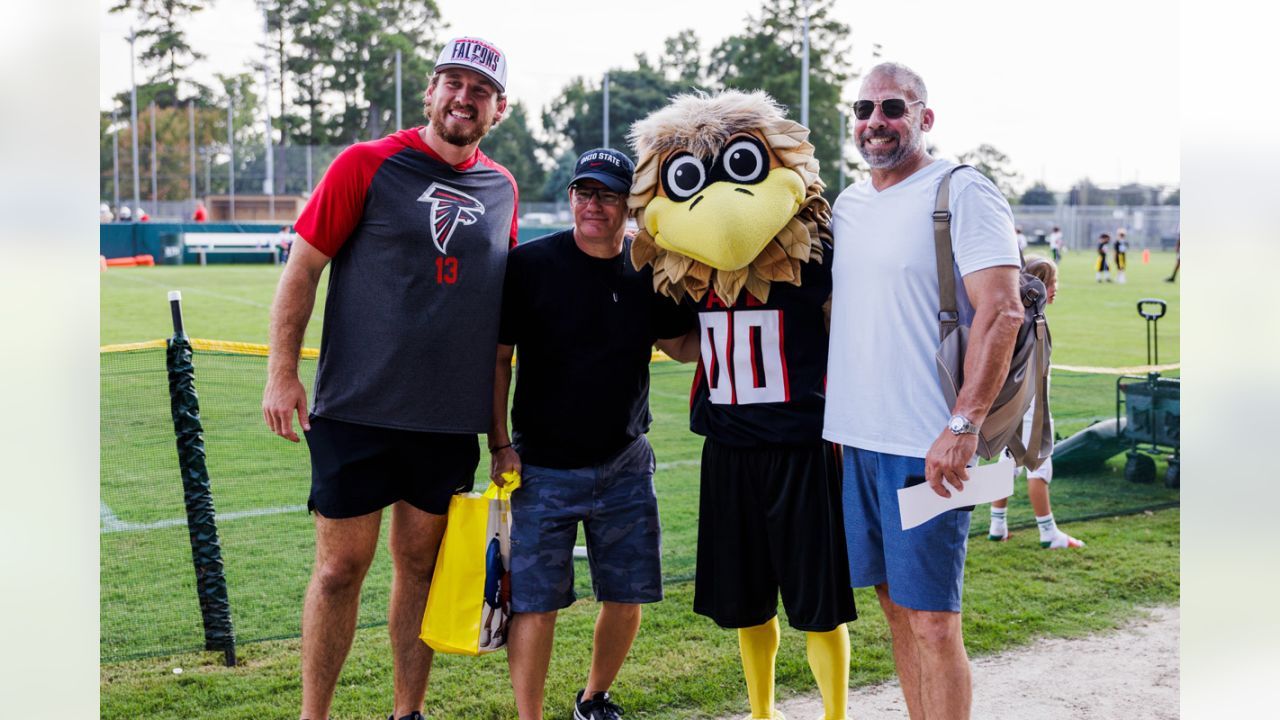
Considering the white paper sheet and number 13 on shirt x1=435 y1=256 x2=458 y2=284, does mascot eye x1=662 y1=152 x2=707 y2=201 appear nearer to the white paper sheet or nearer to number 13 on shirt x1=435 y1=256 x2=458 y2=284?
number 13 on shirt x1=435 y1=256 x2=458 y2=284

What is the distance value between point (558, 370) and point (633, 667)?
1.56 metres

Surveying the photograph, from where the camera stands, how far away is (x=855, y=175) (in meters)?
56.5

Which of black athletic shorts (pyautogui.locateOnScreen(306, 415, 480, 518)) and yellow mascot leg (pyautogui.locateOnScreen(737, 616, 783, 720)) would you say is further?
yellow mascot leg (pyautogui.locateOnScreen(737, 616, 783, 720))

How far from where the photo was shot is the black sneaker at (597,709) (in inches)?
162

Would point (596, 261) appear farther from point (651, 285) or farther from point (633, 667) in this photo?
point (633, 667)

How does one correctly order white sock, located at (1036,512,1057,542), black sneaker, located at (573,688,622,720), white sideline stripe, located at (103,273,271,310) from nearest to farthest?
1. black sneaker, located at (573,688,622,720)
2. white sock, located at (1036,512,1057,542)
3. white sideline stripe, located at (103,273,271,310)

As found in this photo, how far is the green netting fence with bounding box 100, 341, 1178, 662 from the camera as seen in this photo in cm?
529

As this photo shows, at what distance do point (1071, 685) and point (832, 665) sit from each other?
1340 millimetres

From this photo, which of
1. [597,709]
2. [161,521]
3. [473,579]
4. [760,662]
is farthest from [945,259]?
[161,521]

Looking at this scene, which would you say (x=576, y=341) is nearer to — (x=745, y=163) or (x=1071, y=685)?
(x=745, y=163)

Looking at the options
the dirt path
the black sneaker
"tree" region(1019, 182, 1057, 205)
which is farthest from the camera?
"tree" region(1019, 182, 1057, 205)

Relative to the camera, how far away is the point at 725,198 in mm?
3568

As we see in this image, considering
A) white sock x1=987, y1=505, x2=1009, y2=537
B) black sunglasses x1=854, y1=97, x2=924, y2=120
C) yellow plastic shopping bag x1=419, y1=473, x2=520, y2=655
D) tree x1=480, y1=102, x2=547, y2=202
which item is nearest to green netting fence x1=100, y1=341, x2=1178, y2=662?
white sock x1=987, y1=505, x2=1009, y2=537

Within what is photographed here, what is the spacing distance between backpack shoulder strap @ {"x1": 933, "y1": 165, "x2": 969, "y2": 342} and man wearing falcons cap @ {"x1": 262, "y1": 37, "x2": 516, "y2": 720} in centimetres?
146
